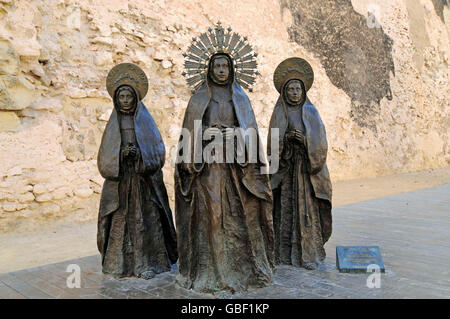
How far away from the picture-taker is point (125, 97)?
4.15 m

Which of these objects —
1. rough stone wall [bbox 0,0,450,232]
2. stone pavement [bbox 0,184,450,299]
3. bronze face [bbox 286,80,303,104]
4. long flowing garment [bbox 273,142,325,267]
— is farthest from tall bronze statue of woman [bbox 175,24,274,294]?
rough stone wall [bbox 0,0,450,232]

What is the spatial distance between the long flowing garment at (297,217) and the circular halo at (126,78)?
1734 mm

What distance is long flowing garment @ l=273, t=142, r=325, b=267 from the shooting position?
445 cm

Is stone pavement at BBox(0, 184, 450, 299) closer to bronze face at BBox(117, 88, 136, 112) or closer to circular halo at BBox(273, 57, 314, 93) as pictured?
bronze face at BBox(117, 88, 136, 112)

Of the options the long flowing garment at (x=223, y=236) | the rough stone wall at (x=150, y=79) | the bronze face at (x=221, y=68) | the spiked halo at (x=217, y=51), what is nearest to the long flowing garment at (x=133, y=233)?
the long flowing garment at (x=223, y=236)

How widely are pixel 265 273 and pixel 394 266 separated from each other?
1624 mm

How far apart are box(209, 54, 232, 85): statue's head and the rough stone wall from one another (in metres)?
4.57

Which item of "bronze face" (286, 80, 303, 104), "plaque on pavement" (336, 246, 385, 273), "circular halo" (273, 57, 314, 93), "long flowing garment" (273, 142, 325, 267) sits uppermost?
"circular halo" (273, 57, 314, 93)

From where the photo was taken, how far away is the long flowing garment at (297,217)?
175 inches

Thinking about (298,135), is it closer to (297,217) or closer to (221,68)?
(297,217)

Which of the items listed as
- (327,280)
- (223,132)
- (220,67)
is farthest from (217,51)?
(327,280)

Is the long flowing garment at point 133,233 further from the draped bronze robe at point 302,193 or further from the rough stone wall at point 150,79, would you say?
the rough stone wall at point 150,79
